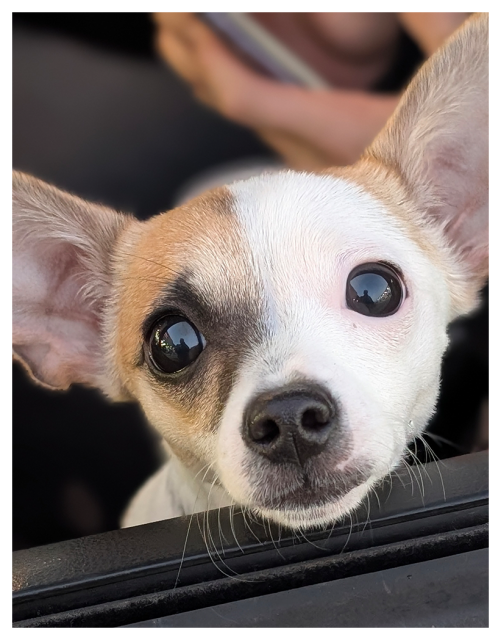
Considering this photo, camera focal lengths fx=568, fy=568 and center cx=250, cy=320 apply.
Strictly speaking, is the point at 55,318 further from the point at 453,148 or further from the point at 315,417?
the point at 453,148

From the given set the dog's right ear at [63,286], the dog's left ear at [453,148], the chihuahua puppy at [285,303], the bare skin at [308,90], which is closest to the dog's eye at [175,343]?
the chihuahua puppy at [285,303]

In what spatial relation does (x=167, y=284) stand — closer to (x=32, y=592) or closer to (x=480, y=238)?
(x=32, y=592)

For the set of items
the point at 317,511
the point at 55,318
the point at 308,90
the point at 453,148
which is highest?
the point at 308,90

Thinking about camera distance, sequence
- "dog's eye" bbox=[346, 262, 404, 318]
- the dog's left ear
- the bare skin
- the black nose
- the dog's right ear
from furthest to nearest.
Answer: the bare skin, the dog's right ear, the dog's left ear, "dog's eye" bbox=[346, 262, 404, 318], the black nose

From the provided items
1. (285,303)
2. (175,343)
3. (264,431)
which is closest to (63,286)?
(175,343)

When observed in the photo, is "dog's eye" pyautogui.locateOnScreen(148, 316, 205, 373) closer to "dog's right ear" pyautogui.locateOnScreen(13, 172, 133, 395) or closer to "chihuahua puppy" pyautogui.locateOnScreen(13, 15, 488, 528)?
"chihuahua puppy" pyautogui.locateOnScreen(13, 15, 488, 528)

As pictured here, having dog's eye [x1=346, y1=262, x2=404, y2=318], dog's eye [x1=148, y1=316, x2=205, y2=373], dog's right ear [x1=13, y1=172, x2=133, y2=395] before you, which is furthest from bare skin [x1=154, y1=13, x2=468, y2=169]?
dog's eye [x1=148, y1=316, x2=205, y2=373]
